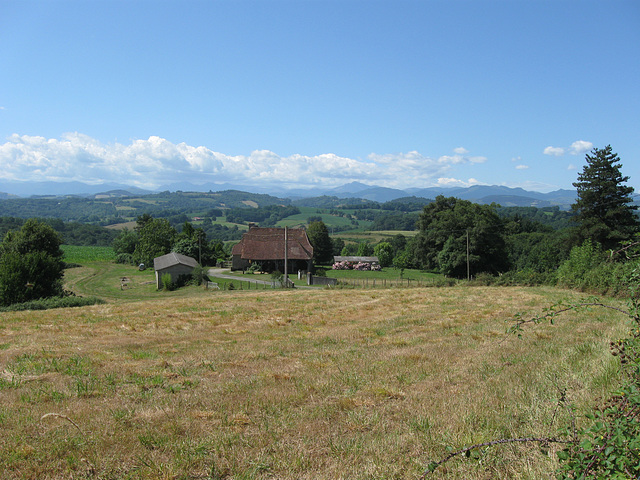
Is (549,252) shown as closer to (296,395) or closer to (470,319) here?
(470,319)

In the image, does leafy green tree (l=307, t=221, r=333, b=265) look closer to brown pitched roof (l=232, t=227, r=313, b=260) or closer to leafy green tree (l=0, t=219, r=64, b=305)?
brown pitched roof (l=232, t=227, r=313, b=260)

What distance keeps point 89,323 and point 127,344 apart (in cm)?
838

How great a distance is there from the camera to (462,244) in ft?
187

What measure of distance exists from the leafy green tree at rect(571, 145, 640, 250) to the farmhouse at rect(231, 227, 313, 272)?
3626cm

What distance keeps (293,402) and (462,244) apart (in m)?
55.1

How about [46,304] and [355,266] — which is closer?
[46,304]

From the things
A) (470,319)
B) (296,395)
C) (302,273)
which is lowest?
(302,273)

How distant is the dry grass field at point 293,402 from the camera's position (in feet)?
13.7

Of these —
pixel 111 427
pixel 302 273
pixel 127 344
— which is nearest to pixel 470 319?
pixel 127 344

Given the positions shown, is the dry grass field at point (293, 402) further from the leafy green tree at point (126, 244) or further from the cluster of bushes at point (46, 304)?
the leafy green tree at point (126, 244)

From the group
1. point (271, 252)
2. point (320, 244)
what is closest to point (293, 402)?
point (271, 252)

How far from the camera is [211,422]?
543 centimetres

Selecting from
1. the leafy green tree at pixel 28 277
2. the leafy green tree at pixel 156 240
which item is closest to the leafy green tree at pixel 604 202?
the leafy green tree at pixel 28 277

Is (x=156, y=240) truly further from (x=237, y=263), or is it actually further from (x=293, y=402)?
(x=293, y=402)
